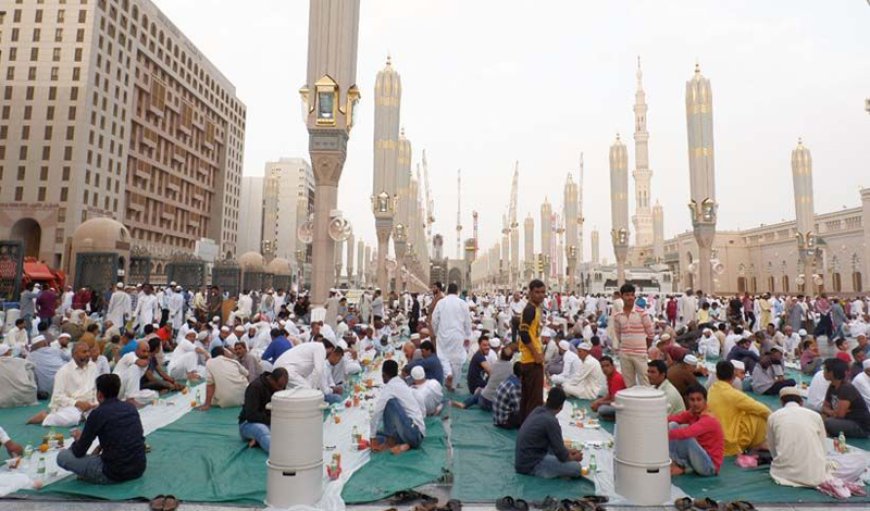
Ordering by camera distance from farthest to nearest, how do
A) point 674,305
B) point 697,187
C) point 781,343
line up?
1. point 697,187
2. point 674,305
3. point 781,343

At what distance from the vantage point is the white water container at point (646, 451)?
4.02 m

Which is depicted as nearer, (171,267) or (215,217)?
(171,267)

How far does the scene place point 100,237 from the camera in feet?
85.6

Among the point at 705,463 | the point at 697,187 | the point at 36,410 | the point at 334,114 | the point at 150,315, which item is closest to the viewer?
the point at 705,463

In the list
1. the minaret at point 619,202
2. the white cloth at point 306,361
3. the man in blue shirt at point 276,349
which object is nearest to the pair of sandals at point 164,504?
the white cloth at point 306,361

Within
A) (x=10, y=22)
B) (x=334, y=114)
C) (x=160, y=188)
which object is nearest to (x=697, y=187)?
(x=334, y=114)

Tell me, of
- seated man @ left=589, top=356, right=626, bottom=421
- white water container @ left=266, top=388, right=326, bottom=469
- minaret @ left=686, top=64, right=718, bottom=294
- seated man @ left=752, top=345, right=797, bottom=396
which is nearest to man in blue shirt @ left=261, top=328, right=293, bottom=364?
white water container @ left=266, top=388, right=326, bottom=469

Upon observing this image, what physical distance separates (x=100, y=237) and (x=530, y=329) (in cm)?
2698

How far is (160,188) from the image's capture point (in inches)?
1876

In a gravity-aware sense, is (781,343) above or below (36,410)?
above

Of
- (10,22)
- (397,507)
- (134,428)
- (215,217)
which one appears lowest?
(397,507)

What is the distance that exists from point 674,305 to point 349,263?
4504 cm

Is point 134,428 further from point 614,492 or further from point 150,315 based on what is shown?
point 150,315

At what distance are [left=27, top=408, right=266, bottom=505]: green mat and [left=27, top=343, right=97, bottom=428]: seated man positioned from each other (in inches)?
43.6
